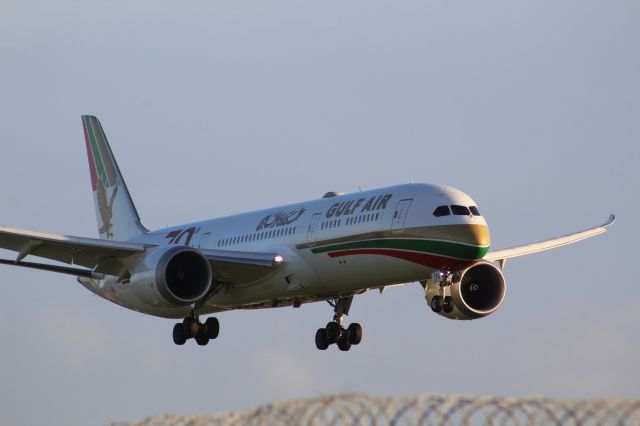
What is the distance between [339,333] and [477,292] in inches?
223

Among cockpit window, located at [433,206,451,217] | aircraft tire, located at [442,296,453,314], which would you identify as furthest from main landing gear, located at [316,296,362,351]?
cockpit window, located at [433,206,451,217]

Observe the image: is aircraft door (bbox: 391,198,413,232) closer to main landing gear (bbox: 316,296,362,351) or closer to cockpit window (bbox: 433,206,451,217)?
cockpit window (bbox: 433,206,451,217)

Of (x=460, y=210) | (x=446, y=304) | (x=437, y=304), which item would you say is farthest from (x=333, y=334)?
(x=460, y=210)

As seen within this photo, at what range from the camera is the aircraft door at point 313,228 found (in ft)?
147

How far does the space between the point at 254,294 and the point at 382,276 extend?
22.5ft

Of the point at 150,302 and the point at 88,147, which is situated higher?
the point at 88,147

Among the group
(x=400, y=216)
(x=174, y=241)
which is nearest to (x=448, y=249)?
(x=400, y=216)

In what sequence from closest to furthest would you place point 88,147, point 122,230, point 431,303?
point 431,303 → point 122,230 → point 88,147

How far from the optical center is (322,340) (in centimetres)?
4928

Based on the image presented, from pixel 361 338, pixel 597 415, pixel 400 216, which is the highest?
pixel 400 216

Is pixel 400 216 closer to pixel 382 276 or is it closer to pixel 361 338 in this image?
pixel 382 276

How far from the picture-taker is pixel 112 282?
171 feet

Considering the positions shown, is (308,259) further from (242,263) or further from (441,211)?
(441,211)

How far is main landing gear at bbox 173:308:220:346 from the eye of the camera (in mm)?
47938
